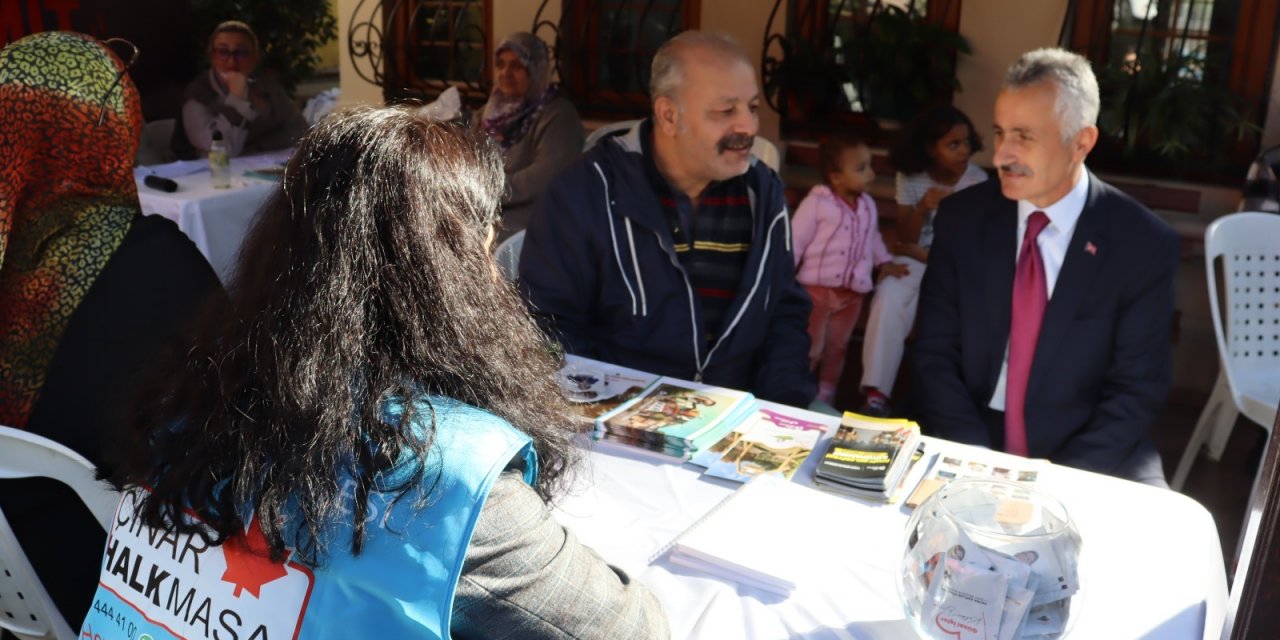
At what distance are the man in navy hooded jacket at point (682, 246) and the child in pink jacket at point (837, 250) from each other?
1.33 meters

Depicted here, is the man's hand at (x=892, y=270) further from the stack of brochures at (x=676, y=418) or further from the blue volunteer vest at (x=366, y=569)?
the blue volunteer vest at (x=366, y=569)

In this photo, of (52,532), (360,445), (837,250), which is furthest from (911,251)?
(360,445)

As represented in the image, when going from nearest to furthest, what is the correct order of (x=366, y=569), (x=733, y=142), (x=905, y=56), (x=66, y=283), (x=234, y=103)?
(x=366, y=569) < (x=66, y=283) < (x=733, y=142) < (x=905, y=56) < (x=234, y=103)

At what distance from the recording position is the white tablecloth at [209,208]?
3.98m

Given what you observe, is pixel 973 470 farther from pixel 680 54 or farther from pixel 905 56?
pixel 905 56

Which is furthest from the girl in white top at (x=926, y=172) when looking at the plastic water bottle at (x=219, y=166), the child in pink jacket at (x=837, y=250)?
the plastic water bottle at (x=219, y=166)

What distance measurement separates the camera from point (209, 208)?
13.2ft

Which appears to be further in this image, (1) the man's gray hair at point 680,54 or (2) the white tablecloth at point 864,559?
(1) the man's gray hair at point 680,54

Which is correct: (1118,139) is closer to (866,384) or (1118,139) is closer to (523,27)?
(866,384)

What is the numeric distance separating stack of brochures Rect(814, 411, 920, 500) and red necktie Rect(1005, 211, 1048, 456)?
2.42 feet

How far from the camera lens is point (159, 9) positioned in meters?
7.15

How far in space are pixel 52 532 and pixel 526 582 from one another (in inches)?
43.0

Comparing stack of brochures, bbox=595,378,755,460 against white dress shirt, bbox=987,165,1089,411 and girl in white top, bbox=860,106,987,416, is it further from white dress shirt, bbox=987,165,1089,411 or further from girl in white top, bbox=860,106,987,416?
girl in white top, bbox=860,106,987,416

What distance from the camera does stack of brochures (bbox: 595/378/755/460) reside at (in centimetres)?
180
